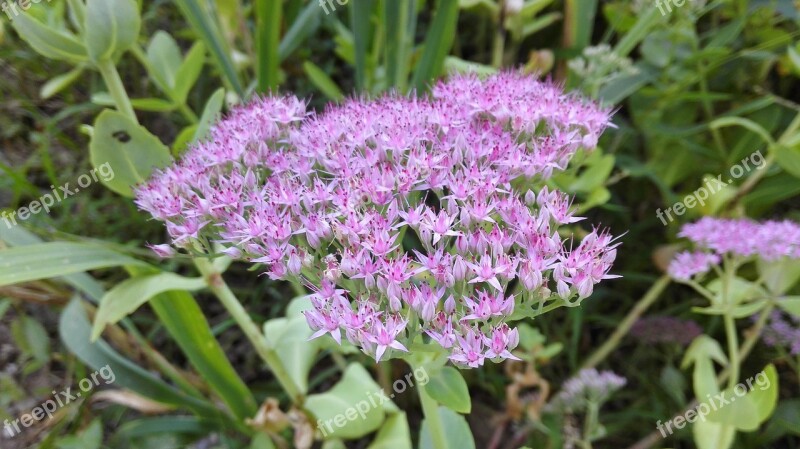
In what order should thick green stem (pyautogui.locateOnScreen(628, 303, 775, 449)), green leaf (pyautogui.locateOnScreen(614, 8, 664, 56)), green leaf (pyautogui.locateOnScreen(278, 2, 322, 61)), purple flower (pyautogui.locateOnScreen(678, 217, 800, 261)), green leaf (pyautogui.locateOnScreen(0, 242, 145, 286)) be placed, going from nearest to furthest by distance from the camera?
green leaf (pyautogui.locateOnScreen(0, 242, 145, 286))
purple flower (pyautogui.locateOnScreen(678, 217, 800, 261))
thick green stem (pyautogui.locateOnScreen(628, 303, 775, 449))
green leaf (pyautogui.locateOnScreen(614, 8, 664, 56))
green leaf (pyautogui.locateOnScreen(278, 2, 322, 61))

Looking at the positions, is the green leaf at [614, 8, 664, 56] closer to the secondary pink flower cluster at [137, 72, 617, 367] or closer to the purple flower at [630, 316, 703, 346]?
the secondary pink flower cluster at [137, 72, 617, 367]

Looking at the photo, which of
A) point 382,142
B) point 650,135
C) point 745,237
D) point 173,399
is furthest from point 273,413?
point 650,135

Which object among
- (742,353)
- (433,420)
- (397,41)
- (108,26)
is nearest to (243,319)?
(433,420)

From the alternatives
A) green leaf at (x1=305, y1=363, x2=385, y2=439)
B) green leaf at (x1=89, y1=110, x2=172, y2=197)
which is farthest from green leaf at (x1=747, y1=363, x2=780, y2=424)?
green leaf at (x1=89, y1=110, x2=172, y2=197)

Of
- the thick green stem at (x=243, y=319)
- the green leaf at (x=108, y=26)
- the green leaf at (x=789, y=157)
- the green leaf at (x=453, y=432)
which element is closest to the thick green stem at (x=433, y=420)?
the green leaf at (x=453, y=432)

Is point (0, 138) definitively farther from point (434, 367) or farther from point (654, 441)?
point (654, 441)

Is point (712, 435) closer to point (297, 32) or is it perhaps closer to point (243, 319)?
point (243, 319)
